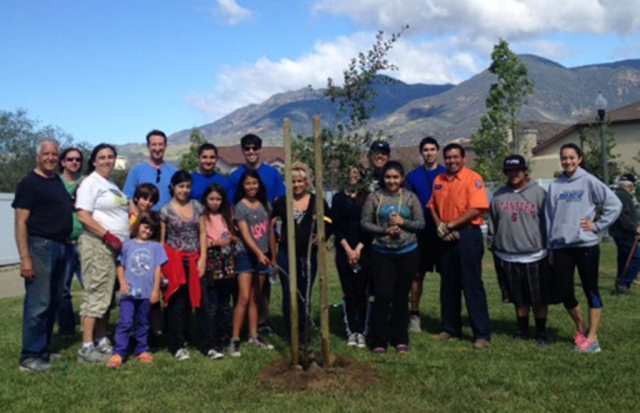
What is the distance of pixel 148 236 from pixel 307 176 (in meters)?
1.77

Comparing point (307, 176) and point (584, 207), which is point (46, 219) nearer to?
point (307, 176)

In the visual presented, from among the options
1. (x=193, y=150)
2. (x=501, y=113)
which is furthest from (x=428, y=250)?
(x=193, y=150)

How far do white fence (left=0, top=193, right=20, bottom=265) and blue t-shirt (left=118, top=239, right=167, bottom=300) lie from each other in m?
14.4

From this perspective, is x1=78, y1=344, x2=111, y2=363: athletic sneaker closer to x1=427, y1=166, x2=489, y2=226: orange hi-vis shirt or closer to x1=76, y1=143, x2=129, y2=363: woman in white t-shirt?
x1=76, y1=143, x2=129, y2=363: woman in white t-shirt

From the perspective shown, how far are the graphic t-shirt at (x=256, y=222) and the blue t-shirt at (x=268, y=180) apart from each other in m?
0.41

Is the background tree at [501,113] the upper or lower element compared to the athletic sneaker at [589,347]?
upper

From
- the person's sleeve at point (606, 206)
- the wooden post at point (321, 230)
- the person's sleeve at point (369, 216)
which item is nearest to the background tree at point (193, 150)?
the person's sleeve at point (369, 216)

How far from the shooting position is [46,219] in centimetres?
634

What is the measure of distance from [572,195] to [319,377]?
3.27m

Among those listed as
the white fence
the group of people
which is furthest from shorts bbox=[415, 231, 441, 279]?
the white fence

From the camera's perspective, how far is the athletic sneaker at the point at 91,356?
670 cm

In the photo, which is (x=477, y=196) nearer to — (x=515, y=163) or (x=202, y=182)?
(x=515, y=163)

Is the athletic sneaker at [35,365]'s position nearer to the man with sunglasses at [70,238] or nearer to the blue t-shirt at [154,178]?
the man with sunglasses at [70,238]

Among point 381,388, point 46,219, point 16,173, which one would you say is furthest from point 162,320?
point 16,173
